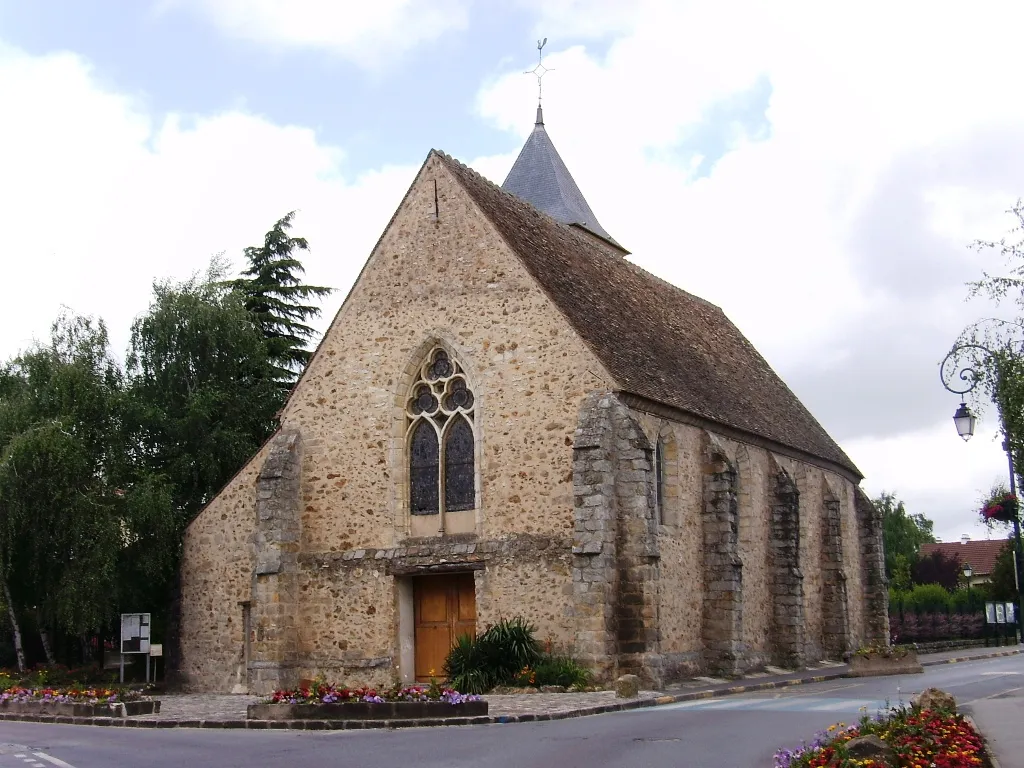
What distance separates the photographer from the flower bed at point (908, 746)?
899 centimetres

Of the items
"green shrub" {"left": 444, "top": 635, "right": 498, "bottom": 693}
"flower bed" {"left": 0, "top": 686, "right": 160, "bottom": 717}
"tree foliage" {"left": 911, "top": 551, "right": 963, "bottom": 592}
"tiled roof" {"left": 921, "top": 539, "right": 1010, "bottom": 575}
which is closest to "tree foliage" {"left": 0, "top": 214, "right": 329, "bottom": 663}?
"flower bed" {"left": 0, "top": 686, "right": 160, "bottom": 717}

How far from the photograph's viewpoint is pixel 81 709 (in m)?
17.8

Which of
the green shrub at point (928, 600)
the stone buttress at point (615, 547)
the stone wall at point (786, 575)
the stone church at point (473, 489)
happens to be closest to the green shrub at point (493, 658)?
the stone church at point (473, 489)

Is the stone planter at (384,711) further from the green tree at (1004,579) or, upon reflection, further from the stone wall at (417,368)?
the green tree at (1004,579)

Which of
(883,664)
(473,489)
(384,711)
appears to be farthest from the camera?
(883,664)

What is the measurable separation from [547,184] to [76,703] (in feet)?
78.1

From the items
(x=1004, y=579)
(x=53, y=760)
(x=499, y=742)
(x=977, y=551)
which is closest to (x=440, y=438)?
(x=499, y=742)

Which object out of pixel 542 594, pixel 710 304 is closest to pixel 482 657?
pixel 542 594

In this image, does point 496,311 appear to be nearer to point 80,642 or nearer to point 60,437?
point 60,437

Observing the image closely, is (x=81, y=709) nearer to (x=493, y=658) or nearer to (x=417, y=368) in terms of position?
(x=493, y=658)

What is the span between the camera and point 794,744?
12039mm

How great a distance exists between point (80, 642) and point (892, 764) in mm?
22949

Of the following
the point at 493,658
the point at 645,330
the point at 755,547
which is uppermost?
the point at 645,330

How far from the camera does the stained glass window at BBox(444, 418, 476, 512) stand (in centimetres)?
2309
